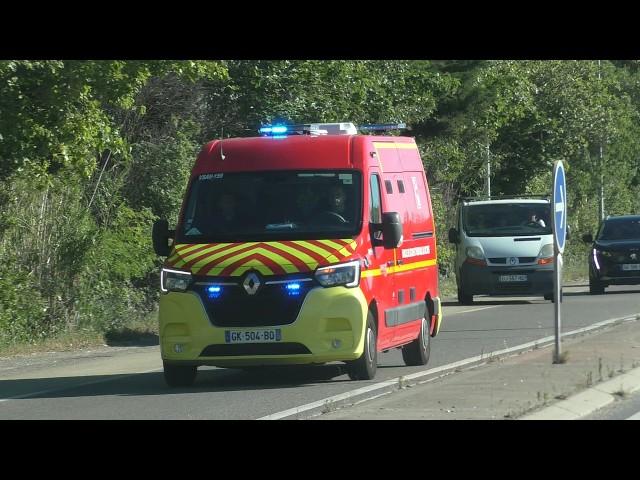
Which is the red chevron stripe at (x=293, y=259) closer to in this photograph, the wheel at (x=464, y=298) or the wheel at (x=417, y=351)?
the wheel at (x=417, y=351)

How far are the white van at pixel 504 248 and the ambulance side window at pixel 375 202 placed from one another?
534 inches

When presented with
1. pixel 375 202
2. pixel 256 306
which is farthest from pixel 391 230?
pixel 256 306

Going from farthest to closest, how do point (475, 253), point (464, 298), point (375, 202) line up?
point (464, 298) → point (475, 253) → point (375, 202)

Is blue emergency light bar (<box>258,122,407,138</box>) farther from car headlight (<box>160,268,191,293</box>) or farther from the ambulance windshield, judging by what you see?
→ car headlight (<box>160,268,191,293</box>)

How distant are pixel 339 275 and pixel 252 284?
861 mm

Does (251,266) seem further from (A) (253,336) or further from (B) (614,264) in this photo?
(B) (614,264)

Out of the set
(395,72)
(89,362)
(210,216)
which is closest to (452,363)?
(210,216)

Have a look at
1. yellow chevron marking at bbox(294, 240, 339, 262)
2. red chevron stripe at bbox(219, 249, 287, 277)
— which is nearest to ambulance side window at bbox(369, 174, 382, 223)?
yellow chevron marking at bbox(294, 240, 339, 262)

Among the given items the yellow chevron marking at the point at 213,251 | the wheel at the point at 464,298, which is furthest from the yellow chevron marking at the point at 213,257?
the wheel at the point at 464,298

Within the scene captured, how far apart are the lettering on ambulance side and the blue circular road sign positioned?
1918mm

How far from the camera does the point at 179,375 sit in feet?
48.9

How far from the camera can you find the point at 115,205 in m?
26.4

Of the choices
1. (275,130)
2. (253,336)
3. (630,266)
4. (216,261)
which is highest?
(275,130)

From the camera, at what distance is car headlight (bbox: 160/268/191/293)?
14375mm
